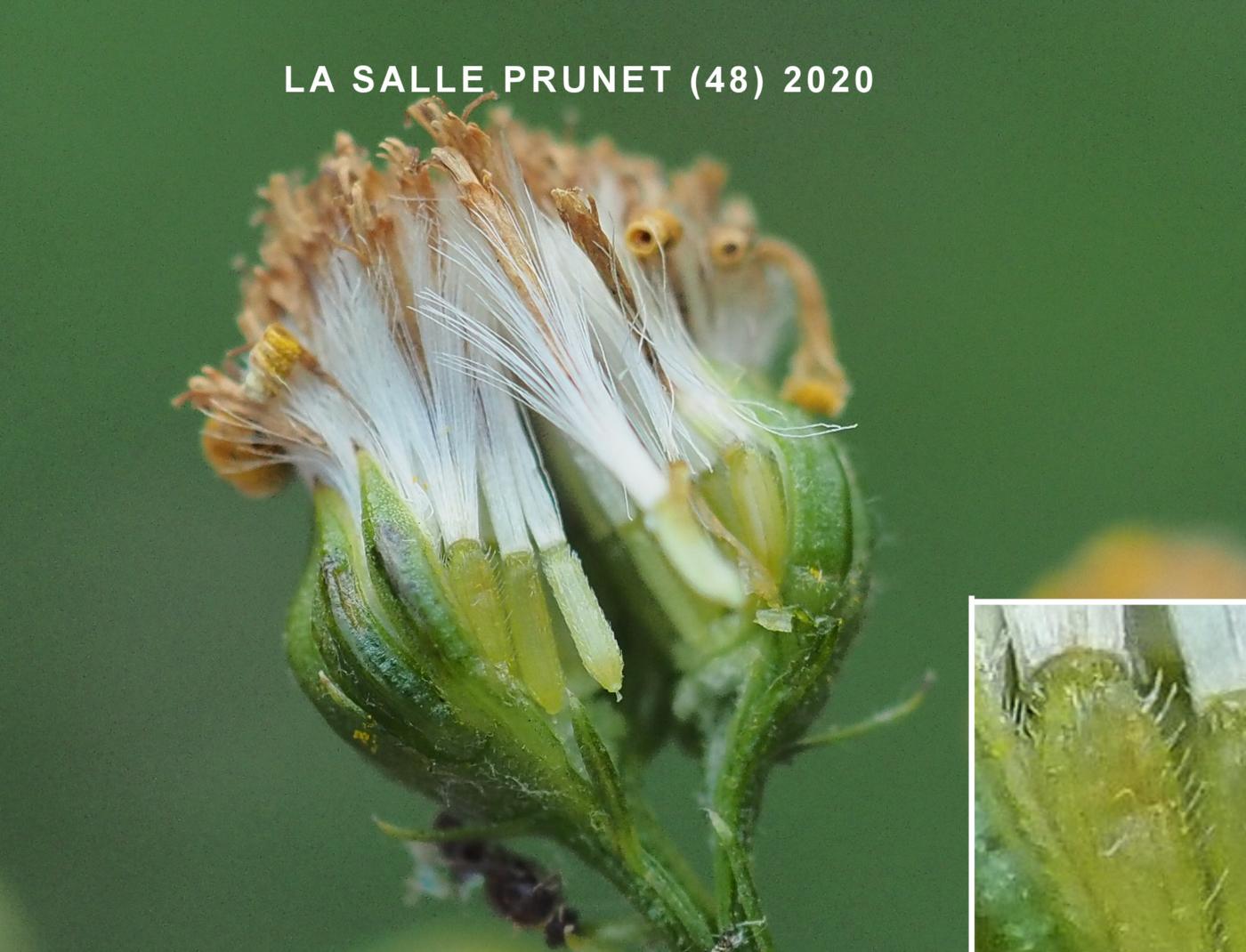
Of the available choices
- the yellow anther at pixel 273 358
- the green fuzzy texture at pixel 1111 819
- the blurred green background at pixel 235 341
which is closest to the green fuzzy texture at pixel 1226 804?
the green fuzzy texture at pixel 1111 819

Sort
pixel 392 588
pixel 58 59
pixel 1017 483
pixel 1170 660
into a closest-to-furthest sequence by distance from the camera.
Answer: pixel 392 588 < pixel 1170 660 < pixel 58 59 < pixel 1017 483

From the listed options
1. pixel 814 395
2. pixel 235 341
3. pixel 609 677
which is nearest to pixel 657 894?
pixel 609 677

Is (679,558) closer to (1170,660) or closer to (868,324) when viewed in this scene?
(1170,660)

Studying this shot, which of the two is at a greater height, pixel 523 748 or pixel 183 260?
pixel 183 260

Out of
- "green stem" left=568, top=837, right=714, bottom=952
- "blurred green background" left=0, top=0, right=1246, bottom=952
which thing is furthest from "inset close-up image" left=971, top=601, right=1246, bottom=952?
"green stem" left=568, top=837, right=714, bottom=952

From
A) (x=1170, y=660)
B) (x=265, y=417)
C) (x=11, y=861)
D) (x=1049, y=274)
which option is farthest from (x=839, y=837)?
(x=11, y=861)

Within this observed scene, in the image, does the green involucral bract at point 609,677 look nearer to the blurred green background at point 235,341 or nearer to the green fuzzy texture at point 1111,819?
the green fuzzy texture at point 1111,819

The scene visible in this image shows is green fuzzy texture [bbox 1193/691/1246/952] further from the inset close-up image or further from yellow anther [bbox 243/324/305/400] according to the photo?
yellow anther [bbox 243/324/305/400]
